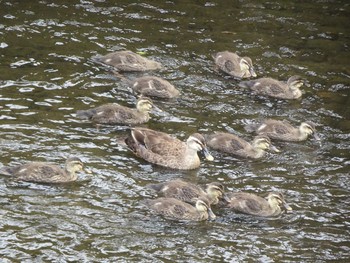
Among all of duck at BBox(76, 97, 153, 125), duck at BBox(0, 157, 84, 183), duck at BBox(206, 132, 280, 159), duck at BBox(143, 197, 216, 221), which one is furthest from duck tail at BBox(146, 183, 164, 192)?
duck at BBox(76, 97, 153, 125)

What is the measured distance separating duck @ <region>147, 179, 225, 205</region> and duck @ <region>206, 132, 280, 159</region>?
118 cm

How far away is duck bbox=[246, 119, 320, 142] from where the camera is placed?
39.7 feet

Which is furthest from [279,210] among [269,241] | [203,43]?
[203,43]

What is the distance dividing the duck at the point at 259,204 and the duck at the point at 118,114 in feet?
7.53

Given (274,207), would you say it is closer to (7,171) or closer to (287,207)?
(287,207)

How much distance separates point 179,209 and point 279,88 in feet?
12.8

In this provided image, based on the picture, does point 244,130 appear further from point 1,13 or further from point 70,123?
point 1,13

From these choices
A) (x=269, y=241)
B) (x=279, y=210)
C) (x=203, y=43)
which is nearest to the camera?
(x=269, y=241)

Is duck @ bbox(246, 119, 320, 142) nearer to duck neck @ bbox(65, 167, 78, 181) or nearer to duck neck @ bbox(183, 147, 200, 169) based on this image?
duck neck @ bbox(183, 147, 200, 169)

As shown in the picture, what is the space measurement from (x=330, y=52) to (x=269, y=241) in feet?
20.0

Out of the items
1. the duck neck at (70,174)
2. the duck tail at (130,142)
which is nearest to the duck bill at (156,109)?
the duck tail at (130,142)

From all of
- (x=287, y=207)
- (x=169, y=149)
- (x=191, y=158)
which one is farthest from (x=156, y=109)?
(x=287, y=207)

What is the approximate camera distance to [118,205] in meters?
10.0

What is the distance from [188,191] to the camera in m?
10.4
